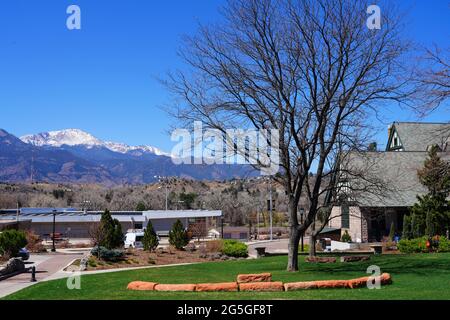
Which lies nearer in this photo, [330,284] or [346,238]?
[330,284]

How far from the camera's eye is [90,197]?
13000 cm

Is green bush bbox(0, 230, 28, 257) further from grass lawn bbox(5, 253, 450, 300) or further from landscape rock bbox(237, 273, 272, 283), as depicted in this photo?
landscape rock bbox(237, 273, 272, 283)

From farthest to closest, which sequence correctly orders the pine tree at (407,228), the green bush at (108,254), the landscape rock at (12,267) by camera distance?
the pine tree at (407,228) → the green bush at (108,254) → the landscape rock at (12,267)

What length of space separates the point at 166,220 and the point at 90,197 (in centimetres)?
5971

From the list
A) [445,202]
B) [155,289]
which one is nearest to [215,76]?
[155,289]

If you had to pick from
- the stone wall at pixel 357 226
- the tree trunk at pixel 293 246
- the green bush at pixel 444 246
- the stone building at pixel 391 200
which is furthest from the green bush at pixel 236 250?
the tree trunk at pixel 293 246

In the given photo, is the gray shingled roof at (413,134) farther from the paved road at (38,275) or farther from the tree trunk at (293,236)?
the paved road at (38,275)

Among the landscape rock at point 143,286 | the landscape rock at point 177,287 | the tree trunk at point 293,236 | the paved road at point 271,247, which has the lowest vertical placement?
the paved road at point 271,247

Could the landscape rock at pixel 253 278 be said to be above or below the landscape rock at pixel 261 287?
above

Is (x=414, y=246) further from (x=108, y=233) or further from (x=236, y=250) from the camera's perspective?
(x=108, y=233)

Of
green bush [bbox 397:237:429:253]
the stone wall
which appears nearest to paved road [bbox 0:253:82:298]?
green bush [bbox 397:237:429:253]

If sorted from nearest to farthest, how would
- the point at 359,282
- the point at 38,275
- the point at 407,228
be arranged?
1. the point at 359,282
2. the point at 38,275
3. the point at 407,228

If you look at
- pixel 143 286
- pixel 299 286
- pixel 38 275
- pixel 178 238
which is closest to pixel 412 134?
pixel 178 238
